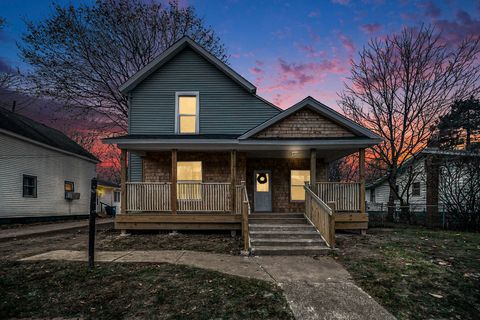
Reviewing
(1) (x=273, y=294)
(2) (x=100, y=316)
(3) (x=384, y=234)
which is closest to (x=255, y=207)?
(3) (x=384, y=234)

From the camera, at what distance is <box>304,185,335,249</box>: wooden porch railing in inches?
284

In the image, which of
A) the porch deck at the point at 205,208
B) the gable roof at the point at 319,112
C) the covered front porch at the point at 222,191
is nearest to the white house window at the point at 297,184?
the covered front porch at the point at 222,191

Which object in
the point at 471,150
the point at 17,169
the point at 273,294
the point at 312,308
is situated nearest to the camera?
the point at 312,308

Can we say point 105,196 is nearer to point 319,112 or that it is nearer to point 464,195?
point 319,112

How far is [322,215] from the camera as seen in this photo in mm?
7902

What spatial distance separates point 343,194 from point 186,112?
786 centimetres

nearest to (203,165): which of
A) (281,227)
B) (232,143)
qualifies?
(232,143)

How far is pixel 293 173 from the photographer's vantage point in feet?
40.3

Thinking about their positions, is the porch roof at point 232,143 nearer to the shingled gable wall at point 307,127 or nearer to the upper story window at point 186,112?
the shingled gable wall at point 307,127

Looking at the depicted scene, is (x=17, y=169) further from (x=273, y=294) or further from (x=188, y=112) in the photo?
(x=273, y=294)

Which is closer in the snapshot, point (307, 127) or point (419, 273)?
point (419, 273)

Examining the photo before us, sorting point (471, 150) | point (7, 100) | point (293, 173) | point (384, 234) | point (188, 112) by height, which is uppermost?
point (7, 100)

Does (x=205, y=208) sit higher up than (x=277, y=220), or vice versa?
(x=205, y=208)

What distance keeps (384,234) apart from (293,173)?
14.6 ft
